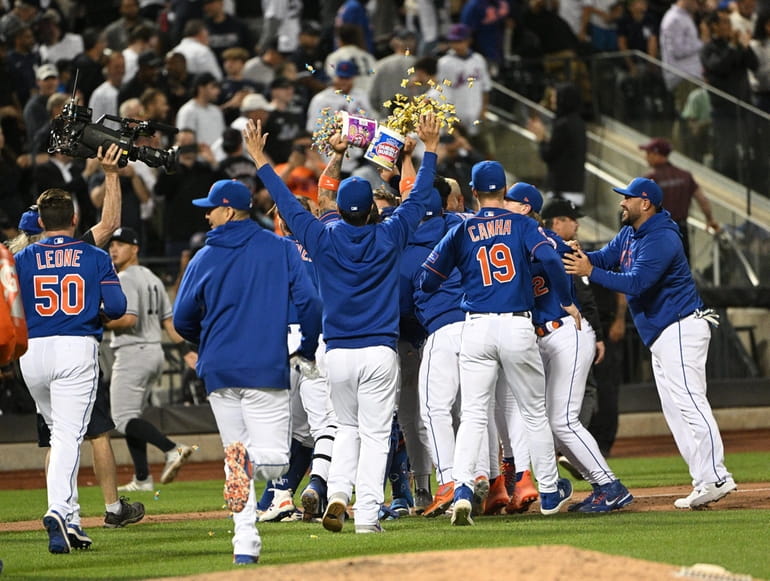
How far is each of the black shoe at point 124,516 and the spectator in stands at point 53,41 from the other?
11.6 metres

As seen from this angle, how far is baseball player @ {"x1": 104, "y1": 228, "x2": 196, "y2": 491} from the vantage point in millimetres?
13320

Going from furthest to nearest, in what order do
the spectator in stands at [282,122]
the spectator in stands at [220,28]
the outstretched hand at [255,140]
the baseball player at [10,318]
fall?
the spectator in stands at [220,28], the spectator in stands at [282,122], the outstretched hand at [255,140], the baseball player at [10,318]

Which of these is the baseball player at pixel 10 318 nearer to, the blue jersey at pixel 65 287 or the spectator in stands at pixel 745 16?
the blue jersey at pixel 65 287

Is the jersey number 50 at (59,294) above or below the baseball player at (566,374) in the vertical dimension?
above

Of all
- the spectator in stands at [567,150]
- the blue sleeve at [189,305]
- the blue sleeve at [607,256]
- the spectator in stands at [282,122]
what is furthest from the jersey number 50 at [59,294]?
the spectator in stands at [567,150]

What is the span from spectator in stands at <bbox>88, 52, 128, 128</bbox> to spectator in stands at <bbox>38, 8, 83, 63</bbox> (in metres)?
2.34

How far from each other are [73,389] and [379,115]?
10463mm

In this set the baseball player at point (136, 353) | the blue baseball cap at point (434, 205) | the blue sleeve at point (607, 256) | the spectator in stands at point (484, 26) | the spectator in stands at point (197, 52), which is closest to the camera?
the blue baseball cap at point (434, 205)

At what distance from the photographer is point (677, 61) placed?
71.3ft

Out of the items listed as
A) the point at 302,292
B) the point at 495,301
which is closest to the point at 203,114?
the point at 495,301

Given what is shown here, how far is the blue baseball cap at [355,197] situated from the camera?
9039mm

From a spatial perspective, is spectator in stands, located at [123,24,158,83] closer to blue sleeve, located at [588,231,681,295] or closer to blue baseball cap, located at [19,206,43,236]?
blue baseball cap, located at [19,206,43,236]

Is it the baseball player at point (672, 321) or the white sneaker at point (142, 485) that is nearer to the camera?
the baseball player at point (672, 321)

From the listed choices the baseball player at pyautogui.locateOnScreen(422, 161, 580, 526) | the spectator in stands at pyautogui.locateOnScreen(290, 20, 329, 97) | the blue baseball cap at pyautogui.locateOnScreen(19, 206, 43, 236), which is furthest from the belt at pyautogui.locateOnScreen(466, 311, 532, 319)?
the spectator in stands at pyautogui.locateOnScreen(290, 20, 329, 97)
